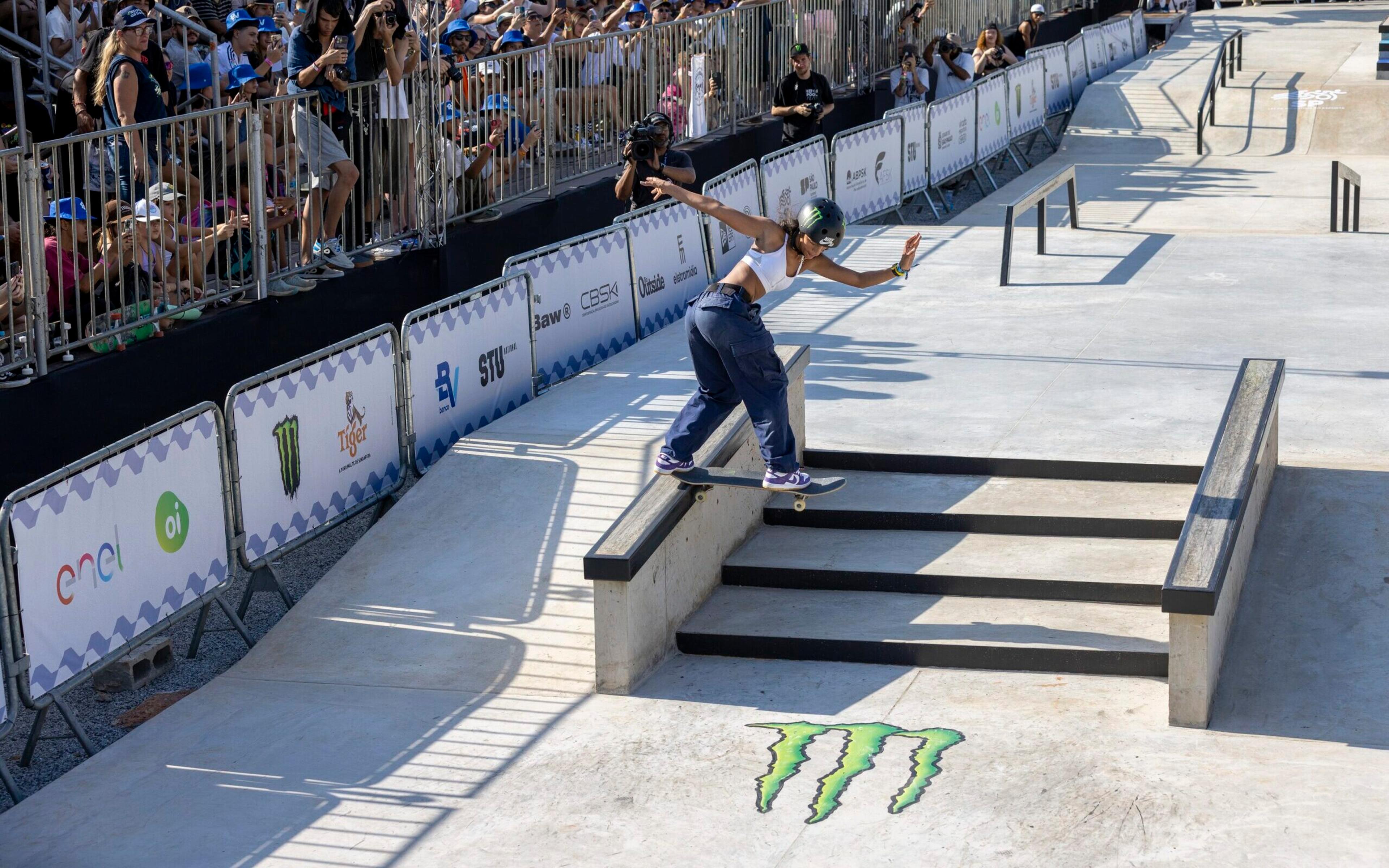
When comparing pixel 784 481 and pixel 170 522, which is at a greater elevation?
pixel 784 481

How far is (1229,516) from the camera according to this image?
797cm

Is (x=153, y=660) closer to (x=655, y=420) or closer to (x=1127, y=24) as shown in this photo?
(x=655, y=420)

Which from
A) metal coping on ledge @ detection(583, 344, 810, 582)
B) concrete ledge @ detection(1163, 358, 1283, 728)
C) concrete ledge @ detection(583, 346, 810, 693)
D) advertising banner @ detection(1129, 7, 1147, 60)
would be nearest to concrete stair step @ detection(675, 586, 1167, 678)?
concrete ledge @ detection(583, 346, 810, 693)

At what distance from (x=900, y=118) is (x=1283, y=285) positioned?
6085 millimetres

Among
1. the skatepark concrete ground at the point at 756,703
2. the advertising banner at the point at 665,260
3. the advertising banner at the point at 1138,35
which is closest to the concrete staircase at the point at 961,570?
the skatepark concrete ground at the point at 756,703

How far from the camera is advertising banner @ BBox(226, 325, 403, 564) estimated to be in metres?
8.94

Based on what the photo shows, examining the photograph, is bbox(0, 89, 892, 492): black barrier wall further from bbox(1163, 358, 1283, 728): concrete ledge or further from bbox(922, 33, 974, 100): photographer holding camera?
bbox(922, 33, 974, 100): photographer holding camera

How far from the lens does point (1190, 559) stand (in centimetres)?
754

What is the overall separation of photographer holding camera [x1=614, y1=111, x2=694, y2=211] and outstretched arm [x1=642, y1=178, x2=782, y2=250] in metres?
4.99

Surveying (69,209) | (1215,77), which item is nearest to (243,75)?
(69,209)

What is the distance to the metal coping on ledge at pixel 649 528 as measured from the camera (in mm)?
7871

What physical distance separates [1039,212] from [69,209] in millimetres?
9772

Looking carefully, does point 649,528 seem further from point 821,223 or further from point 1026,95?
point 1026,95

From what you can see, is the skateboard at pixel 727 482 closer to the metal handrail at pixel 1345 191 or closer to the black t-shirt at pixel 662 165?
the black t-shirt at pixel 662 165
